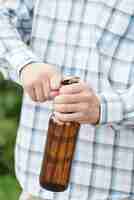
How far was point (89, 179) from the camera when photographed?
222 cm

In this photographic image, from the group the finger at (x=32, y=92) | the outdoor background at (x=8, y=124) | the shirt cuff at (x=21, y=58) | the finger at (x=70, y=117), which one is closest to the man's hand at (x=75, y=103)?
the finger at (x=70, y=117)

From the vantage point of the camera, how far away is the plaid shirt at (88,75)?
212 cm

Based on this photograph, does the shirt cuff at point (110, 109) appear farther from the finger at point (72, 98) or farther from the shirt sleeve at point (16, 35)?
the shirt sleeve at point (16, 35)

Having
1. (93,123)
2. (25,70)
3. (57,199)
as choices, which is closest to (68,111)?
(93,123)

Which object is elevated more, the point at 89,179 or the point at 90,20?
the point at 90,20

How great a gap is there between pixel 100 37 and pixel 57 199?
509 millimetres

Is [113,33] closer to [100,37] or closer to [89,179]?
[100,37]

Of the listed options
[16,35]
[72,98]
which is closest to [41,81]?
[72,98]

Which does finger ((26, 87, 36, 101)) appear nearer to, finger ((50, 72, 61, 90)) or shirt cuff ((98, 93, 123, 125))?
finger ((50, 72, 61, 90))

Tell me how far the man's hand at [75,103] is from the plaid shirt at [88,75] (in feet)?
0.25

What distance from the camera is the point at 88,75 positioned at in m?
2.16

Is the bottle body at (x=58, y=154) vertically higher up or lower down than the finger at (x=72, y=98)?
lower down

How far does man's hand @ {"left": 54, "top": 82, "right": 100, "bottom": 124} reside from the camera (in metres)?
1.93

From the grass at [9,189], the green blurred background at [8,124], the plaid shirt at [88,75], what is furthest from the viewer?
the green blurred background at [8,124]
